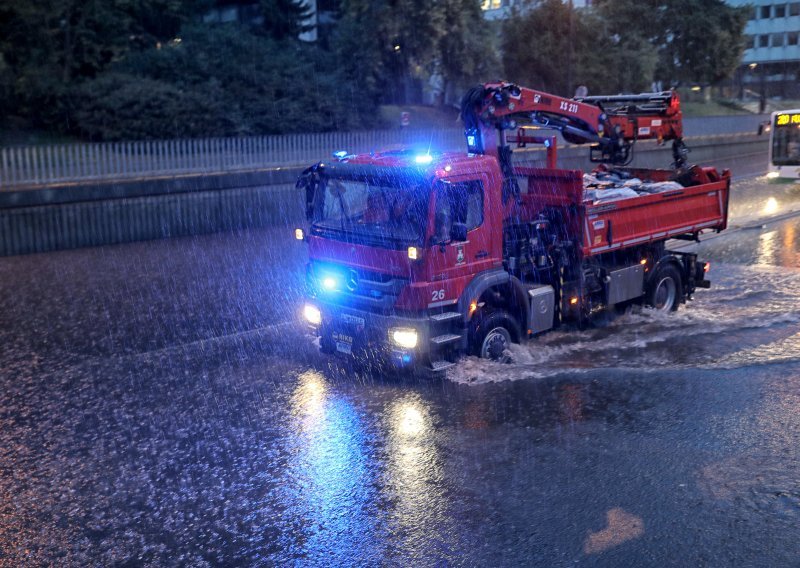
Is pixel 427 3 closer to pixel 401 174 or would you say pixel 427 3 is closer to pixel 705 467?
pixel 401 174

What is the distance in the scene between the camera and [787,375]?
8.96 meters

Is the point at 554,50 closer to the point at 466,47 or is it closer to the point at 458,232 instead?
the point at 466,47

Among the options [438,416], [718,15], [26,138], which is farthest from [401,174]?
[718,15]

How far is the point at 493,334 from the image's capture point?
924cm

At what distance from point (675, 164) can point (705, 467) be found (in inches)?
288

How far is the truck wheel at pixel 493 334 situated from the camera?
908 cm

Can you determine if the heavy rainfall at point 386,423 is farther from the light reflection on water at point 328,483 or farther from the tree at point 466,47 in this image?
the tree at point 466,47

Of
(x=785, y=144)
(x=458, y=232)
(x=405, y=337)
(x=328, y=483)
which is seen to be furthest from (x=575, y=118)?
(x=785, y=144)

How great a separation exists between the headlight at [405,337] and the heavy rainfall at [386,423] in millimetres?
103

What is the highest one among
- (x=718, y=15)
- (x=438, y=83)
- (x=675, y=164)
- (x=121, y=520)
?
(x=718, y=15)

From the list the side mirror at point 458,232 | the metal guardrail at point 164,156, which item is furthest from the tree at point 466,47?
the side mirror at point 458,232

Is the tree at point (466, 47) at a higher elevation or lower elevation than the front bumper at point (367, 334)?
higher

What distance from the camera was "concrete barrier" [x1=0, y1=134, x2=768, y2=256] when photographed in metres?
17.3

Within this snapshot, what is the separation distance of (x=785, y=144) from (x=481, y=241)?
19794 mm
